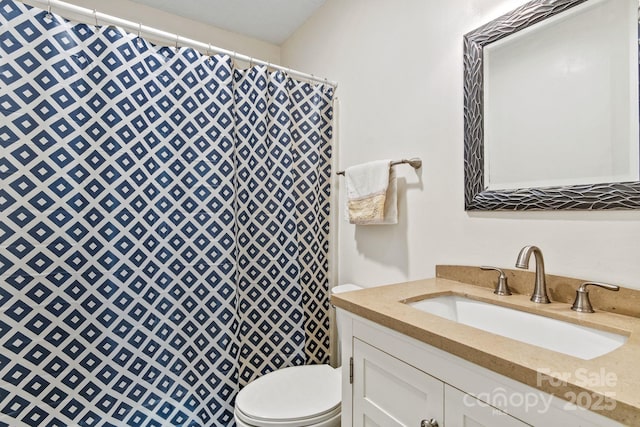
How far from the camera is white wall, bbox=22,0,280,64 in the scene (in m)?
1.89

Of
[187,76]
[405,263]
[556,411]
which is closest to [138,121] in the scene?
[187,76]

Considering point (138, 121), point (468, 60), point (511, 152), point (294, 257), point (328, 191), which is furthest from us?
point (328, 191)

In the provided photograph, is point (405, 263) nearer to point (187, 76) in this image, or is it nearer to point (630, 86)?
point (630, 86)

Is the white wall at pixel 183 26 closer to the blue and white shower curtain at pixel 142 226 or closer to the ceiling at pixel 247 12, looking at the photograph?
the ceiling at pixel 247 12

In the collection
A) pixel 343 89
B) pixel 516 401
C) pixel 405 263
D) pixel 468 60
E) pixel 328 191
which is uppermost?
pixel 343 89

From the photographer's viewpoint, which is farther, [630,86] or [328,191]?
[328,191]

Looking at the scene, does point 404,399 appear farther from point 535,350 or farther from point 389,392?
point 535,350

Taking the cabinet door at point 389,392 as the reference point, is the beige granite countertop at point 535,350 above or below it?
above

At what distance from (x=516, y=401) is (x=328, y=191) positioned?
4.92ft

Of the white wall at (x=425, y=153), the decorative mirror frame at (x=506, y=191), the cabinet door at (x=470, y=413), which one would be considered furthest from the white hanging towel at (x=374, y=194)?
the cabinet door at (x=470, y=413)

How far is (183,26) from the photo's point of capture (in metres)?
2.13

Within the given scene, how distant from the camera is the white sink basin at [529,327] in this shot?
0.73 m

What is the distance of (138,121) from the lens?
1373 millimetres

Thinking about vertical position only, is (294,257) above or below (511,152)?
below
